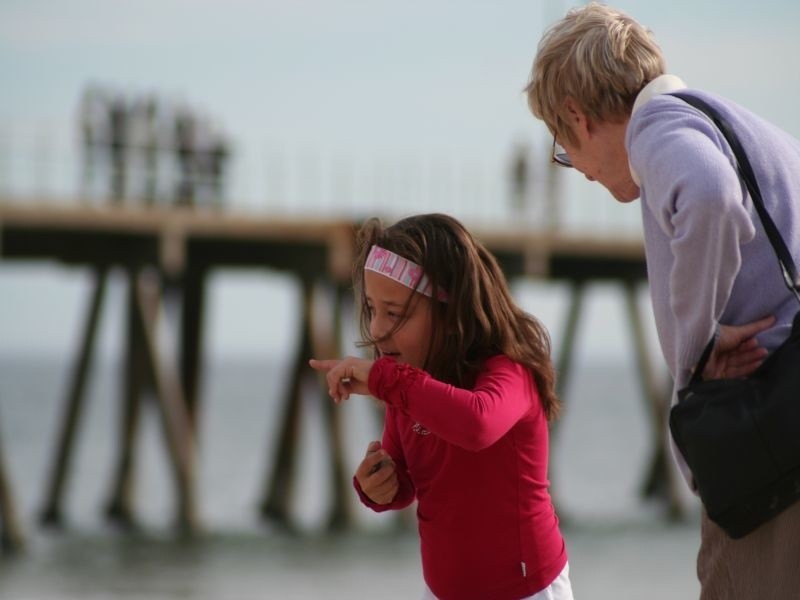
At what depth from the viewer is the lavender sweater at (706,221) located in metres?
2.38

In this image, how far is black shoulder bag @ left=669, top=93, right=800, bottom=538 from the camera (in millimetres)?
2385

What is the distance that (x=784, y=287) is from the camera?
2.49 m

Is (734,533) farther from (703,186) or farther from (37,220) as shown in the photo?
(37,220)

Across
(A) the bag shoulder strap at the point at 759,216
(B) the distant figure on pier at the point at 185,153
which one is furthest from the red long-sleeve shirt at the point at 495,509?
(B) the distant figure on pier at the point at 185,153

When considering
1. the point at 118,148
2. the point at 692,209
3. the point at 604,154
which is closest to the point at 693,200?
the point at 692,209

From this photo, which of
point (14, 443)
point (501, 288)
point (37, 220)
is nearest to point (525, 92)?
point (501, 288)

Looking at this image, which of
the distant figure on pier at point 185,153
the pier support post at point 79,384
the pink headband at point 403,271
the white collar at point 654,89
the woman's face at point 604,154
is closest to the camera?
the white collar at point 654,89

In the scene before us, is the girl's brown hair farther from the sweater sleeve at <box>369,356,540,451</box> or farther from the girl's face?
the sweater sleeve at <box>369,356,540,451</box>

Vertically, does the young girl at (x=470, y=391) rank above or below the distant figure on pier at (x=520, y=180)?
above

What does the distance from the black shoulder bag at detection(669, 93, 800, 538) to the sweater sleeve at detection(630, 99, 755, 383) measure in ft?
0.16

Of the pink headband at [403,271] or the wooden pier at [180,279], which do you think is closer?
the pink headband at [403,271]

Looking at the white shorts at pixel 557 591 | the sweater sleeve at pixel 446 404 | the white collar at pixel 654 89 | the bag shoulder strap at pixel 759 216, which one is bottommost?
the white shorts at pixel 557 591

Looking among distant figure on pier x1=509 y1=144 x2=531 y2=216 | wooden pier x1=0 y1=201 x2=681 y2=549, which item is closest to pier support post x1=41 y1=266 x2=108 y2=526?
wooden pier x1=0 y1=201 x2=681 y2=549

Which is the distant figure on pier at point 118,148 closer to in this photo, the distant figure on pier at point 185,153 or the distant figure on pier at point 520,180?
the distant figure on pier at point 185,153
